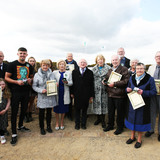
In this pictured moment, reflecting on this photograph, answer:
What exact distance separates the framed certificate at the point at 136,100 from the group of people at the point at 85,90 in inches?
4.4

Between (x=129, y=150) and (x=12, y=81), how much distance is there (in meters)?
3.50

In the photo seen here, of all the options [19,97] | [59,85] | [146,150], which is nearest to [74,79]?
[59,85]

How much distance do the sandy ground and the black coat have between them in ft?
3.29

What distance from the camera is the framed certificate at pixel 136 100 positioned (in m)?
3.06

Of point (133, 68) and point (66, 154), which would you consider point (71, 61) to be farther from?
point (66, 154)

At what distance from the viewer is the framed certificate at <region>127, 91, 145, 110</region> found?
3.06m

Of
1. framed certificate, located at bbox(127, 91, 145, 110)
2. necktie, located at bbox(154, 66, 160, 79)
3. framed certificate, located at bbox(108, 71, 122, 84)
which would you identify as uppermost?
necktie, located at bbox(154, 66, 160, 79)

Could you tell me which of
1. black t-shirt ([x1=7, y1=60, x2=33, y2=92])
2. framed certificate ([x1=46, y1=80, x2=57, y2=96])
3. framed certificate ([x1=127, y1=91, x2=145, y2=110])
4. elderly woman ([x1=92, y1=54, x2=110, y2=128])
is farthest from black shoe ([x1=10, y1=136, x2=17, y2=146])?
framed certificate ([x1=127, y1=91, x2=145, y2=110])

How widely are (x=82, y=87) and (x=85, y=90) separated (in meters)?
0.14

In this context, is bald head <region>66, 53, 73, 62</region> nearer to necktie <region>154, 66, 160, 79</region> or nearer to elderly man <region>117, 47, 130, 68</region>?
elderly man <region>117, 47, 130, 68</region>

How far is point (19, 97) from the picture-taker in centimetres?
354

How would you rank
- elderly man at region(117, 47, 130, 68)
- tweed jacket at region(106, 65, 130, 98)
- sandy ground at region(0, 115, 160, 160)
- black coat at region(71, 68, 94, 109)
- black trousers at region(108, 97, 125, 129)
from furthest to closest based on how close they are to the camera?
1. elderly man at region(117, 47, 130, 68)
2. black coat at region(71, 68, 94, 109)
3. black trousers at region(108, 97, 125, 129)
4. tweed jacket at region(106, 65, 130, 98)
5. sandy ground at region(0, 115, 160, 160)

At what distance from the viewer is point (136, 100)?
10.2 ft

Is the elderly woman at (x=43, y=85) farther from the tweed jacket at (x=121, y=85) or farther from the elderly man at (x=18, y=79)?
the tweed jacket at (x=121, y=85)
